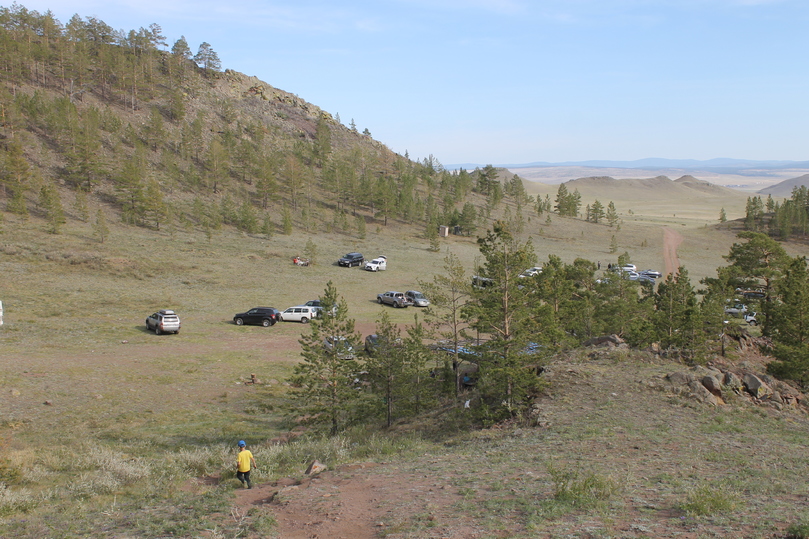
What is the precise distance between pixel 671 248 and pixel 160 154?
8843 centimetres

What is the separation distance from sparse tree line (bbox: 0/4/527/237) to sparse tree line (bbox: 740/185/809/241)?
1878 inches

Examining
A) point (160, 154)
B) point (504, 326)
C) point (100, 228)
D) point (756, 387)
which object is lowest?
point (756, 387)

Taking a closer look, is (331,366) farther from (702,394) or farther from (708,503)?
(702,394)

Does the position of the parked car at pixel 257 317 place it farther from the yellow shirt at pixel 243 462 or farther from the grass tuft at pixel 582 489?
the grass tuft at pixel 582 489

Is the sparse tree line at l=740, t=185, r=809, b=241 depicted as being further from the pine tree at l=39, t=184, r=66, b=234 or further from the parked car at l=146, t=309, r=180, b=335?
the pine tree at l=39, t=184, r=66, b=234

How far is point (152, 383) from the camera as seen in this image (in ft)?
76.7

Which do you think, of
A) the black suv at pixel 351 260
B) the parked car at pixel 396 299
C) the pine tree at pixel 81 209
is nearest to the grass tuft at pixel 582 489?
the parked car at pixel 396 299

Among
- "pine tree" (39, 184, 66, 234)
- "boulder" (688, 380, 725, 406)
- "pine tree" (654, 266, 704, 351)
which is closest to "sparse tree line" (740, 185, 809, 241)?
"pine tree" (654, 266, 704, 351)

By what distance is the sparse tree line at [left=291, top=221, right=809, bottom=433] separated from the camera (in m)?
18.0

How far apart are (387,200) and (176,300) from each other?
4773 centimetres

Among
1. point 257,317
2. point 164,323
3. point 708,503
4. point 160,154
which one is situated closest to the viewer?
point 708,503

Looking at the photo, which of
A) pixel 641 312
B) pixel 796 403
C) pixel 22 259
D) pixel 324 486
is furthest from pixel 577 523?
pixel 22 259

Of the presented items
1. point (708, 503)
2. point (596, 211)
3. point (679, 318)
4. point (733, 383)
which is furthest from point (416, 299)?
point (596, 211)

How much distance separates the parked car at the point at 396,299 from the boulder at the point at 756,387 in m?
27.8
